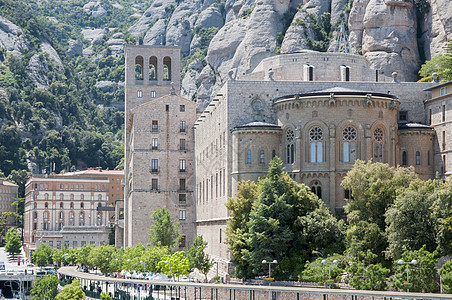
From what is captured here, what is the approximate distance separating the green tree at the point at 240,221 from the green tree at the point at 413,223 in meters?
14.7

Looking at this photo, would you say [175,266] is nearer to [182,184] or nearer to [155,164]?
[182,184]

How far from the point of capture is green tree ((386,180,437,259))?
2110 inches

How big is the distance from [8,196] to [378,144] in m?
140

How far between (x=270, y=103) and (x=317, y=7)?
80230 millimetres

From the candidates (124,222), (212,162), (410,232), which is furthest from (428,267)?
(124,222)

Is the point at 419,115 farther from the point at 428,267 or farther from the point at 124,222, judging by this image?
the point at 124,222

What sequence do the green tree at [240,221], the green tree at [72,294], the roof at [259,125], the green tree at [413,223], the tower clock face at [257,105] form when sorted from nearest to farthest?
the green tree at [413,223], the green tree at [240,221], the green tree at [72,294], the roof at [259,125], the tower clock face at [257,105]

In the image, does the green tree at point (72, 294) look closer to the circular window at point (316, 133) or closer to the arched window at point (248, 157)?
the arched window at point (248, 157)

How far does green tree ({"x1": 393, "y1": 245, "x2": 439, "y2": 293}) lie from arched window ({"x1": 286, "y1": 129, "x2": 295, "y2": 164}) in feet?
72.0

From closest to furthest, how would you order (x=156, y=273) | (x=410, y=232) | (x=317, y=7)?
(x=410, y=232) < (x=156, y=273) < (x=317, y=7)

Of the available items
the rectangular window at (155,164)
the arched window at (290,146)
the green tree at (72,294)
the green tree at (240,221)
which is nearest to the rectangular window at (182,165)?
the rectangular window at (155,164)

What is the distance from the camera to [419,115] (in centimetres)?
7456

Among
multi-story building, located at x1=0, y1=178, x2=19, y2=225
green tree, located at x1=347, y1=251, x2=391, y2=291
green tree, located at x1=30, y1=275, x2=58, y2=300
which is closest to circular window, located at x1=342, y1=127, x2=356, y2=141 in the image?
green tree, located at x1=347, y1=251, x2=391, y2=291

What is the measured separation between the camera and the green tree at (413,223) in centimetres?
5359
